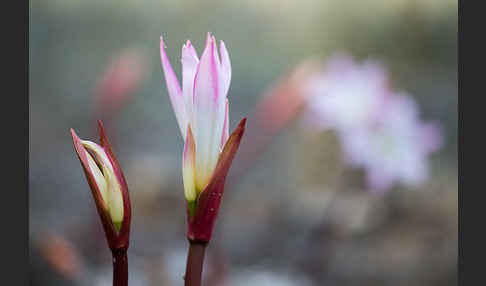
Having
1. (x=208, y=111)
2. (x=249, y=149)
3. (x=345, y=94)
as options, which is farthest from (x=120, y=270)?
(x=345, y=94)

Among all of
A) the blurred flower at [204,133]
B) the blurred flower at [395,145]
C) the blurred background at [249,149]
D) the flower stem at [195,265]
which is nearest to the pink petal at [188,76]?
the blurred flower at [204,133]

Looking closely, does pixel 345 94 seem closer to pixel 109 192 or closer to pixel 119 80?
pixel 119 80

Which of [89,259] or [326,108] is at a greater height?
[326,108]

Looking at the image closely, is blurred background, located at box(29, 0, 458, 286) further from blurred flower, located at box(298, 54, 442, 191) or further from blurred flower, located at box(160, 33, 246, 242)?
blurred flower, located at box(160, 33, 246, 242)

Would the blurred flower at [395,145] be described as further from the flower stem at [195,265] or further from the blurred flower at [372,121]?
the flower stem at [195,265]

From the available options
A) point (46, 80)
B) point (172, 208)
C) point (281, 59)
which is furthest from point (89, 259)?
point (281, 59)

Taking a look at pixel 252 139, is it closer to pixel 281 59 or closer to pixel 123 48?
pixel 281 59
